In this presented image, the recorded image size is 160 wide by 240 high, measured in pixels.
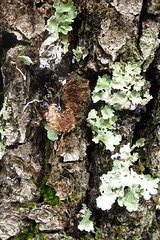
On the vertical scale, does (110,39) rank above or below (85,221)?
above

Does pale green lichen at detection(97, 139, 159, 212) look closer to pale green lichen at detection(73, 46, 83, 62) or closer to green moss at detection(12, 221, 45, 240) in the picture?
green moss at detection(12, 221, 45, 240)

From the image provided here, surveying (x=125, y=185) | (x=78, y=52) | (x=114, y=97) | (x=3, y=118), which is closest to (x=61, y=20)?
(x=78, y=52)

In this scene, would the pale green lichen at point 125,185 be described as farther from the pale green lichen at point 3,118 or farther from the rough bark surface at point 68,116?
the pale green lichen at point 3,118

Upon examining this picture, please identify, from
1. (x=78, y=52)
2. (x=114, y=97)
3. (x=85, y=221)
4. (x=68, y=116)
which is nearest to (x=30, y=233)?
(x=85, y=221)

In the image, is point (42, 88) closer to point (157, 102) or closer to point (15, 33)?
point (15, 33)

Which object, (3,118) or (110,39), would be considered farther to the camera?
(3,118)

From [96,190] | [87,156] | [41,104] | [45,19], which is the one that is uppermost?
[45,19]

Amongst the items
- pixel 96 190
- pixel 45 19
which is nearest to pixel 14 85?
pixel 45 19

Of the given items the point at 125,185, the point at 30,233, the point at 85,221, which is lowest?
the point at 30,233

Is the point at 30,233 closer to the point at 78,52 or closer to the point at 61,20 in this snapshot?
the point at 78,52
